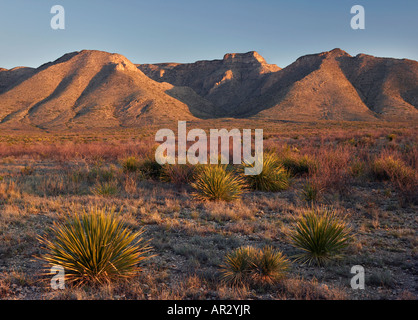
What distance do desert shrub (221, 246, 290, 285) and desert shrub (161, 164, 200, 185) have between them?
223 inches

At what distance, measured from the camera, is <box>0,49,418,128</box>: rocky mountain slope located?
71.6 meters

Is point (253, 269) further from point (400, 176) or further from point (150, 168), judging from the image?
point (150, 168)

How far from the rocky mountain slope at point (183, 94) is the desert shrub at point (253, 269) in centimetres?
6805

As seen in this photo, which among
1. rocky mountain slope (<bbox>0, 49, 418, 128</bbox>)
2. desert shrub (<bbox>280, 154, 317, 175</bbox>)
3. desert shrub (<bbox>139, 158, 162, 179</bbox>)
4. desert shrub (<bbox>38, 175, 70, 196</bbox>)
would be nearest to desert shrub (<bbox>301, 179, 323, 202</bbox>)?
desert shrub (<bbox>280, 154, 317, 175</bbox>)

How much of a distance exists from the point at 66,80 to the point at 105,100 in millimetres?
17450

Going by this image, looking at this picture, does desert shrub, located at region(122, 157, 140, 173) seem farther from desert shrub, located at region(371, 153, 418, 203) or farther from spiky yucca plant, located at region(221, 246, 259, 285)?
desert shrub, located at region(371, 153, 418, 203)

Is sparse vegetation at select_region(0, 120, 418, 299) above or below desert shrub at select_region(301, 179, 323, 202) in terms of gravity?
below

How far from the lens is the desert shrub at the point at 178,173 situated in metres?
9.55

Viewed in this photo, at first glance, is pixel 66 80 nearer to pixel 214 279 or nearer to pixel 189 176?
pixel 189 176

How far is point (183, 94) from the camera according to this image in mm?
110562

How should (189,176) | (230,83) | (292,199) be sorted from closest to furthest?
1. (292,199)
2. (189,176)
3. (230,83)

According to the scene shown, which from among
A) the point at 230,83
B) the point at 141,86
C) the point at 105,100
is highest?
the point at 230,83
